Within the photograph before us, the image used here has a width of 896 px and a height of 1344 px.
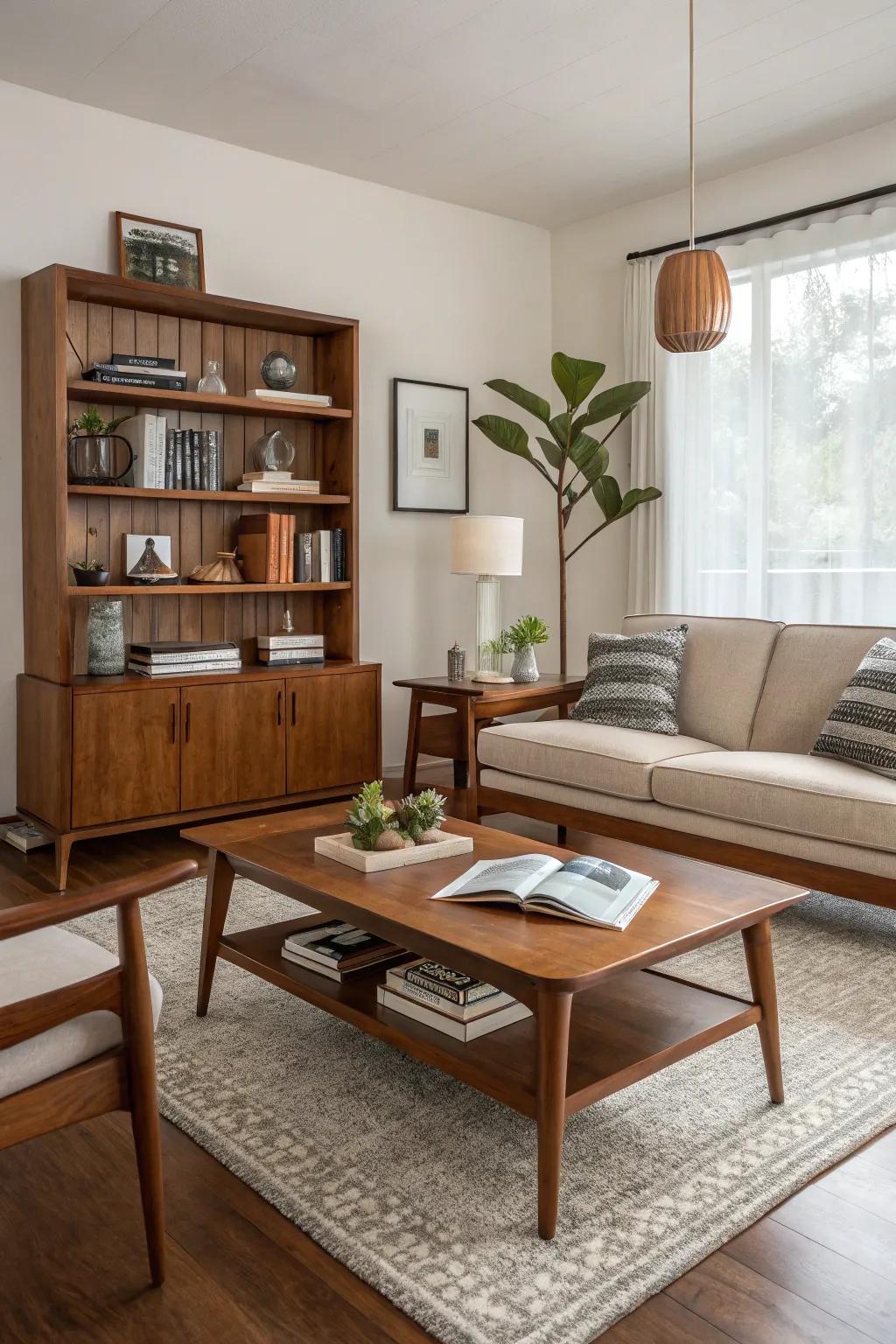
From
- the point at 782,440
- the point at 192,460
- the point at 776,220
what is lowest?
the point at 192,460

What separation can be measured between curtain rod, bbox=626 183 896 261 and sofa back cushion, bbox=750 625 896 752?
1890 millimetres

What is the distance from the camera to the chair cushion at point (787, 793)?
9.08ft

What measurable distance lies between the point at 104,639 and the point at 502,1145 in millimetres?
2605

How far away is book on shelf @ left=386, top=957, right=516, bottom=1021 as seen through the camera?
1.91 m

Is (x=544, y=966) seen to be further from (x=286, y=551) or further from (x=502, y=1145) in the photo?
(x=286, y=551)

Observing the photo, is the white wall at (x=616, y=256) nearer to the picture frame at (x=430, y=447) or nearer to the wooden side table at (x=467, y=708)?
the picture frame at (x=430, y=447)

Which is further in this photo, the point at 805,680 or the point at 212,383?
the point at 212,383

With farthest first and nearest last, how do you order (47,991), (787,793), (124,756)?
1. (124,756)
2. (787,793)
3. (47,991)

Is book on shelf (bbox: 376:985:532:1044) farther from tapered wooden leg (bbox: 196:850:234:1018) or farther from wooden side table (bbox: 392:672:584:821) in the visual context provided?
wooden side table (bbox: 392:672:584:821)

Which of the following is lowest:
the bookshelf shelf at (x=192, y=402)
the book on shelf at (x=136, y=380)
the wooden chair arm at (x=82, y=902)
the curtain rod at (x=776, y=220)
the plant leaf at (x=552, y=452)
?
the wooden chair arm at (x=82, y=902)

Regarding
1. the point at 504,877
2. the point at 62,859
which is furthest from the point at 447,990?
the point at 62,859

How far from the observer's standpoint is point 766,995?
2039mm

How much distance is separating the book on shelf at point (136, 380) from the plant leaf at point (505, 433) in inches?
58.1

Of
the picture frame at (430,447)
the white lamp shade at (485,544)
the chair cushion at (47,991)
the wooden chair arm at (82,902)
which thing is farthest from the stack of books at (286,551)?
the wooden chair arm at (82,902)
